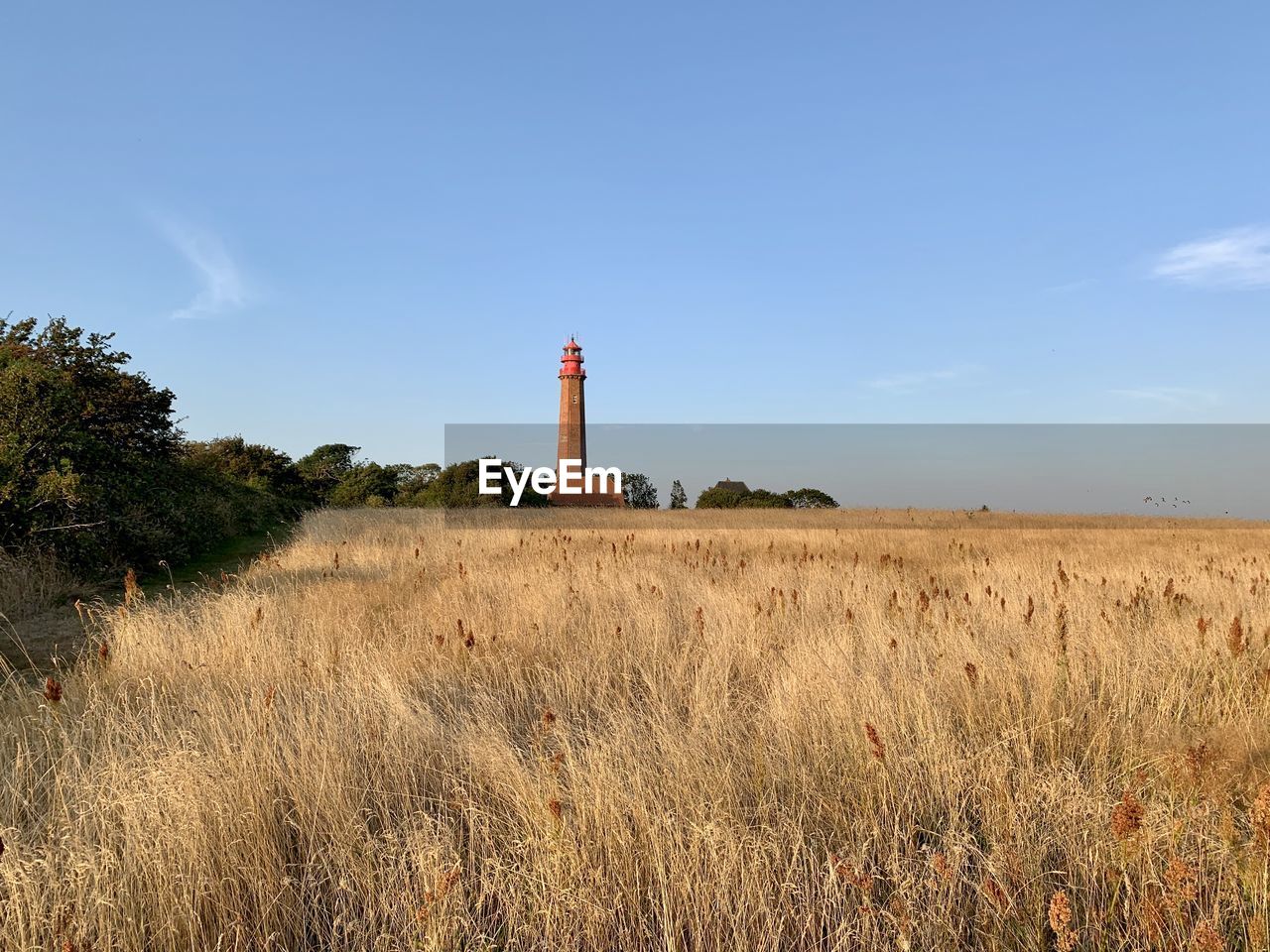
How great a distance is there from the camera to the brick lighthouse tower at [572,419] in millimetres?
52469

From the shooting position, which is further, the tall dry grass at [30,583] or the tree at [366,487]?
the tree at [366,487]

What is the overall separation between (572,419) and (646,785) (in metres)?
49.9

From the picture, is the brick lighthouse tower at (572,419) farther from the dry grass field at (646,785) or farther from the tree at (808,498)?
the dry grass field at (646,785)

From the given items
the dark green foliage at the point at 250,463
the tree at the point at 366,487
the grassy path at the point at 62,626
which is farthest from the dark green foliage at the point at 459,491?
the grassy path at the point at 62,626

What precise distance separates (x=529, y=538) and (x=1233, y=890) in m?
13.3

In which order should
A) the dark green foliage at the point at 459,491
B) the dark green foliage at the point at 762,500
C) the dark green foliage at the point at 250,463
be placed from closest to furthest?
the dark green foliage at the point at 250,463 < the dark green foliage at the point at 459,491 < the dark green foliage at the point at 762,500

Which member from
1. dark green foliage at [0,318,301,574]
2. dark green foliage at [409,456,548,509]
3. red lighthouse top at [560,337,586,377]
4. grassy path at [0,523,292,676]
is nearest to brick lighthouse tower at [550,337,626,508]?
red lighthouse top at [560,337,586,377]

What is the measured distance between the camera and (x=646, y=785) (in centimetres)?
311

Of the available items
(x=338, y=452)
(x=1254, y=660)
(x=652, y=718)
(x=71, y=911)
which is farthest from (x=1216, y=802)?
(x=338, y=452)

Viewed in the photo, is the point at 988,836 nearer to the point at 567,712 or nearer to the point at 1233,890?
the point at 1233,890

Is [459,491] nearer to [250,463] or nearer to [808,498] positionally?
[250,463]

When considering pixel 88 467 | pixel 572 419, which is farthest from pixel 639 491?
pixel 88 467

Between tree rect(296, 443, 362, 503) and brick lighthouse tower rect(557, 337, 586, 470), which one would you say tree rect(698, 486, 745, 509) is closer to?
brick lighthouse tower rect(557, 337, 586, 470)

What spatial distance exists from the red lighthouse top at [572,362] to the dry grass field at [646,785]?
156 ft
